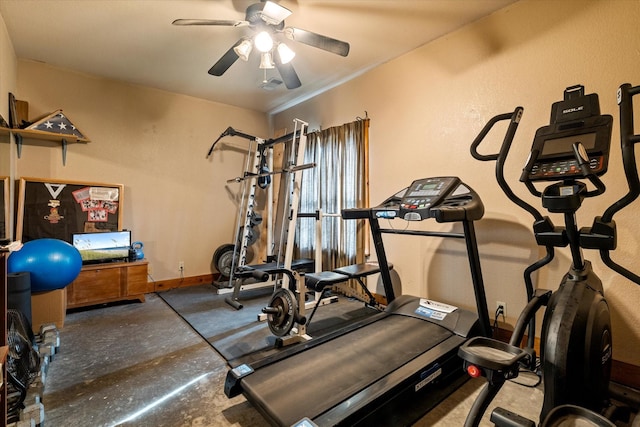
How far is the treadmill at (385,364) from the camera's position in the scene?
4.99 feet

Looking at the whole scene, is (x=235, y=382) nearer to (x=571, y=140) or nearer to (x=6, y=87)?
(x=571, y=140)

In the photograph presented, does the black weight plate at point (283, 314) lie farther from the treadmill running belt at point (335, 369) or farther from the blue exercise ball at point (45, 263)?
the blue exercise ball at point (45, 263)

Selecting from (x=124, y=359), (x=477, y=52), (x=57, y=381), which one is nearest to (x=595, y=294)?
(x=477, y=52)

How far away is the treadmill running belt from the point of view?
1.52 metres

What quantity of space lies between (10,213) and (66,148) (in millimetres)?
994

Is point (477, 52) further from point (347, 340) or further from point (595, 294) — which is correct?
point (347, 340)

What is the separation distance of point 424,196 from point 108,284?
11.9 ft

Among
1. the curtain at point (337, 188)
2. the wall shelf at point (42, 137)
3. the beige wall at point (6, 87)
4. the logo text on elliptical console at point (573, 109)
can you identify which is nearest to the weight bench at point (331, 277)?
the curtain at point (337, 188)

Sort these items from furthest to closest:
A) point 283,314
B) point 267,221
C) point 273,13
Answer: point 267,221 < point 283,314 < point 273,13

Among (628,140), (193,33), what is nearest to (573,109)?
(628,140)

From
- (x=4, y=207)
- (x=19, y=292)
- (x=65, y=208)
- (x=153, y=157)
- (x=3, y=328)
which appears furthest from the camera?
(x=153, y=157)

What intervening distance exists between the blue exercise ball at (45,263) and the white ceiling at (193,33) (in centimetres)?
206

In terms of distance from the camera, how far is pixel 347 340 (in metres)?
2.18

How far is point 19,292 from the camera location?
241 cm
